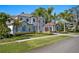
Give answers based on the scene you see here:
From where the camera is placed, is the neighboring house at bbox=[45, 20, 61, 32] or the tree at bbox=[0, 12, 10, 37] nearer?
the tree at bbox=[0, 12, 10, 37]

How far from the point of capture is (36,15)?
20.6 ft

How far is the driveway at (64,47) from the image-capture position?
6.08 meters

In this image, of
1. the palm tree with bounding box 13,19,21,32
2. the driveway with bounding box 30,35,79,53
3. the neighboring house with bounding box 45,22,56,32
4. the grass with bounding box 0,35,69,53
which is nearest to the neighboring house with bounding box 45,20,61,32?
the neighboring house with bounding box 45,22,56,32

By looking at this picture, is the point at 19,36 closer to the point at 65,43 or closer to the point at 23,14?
Result: the point at 23,14

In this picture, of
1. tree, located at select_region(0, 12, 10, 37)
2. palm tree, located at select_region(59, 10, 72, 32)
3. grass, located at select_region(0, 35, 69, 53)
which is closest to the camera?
grass, located at select_region(0, 35, 69, 53)

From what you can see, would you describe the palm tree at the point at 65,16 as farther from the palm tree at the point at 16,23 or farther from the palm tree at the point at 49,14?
the palm tree at the point at 16,23

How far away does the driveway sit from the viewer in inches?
239

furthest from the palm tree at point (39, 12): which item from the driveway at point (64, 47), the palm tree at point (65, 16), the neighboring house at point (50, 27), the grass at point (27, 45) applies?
the driveway at point (64, 47)

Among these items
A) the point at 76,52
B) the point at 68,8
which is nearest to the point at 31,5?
the point at 68,8

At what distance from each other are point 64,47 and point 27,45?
624mm

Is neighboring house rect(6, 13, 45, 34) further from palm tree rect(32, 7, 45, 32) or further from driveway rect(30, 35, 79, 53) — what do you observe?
driveway rect(30, 35, 79, 53)

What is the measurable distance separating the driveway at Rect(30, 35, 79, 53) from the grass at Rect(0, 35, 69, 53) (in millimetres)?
86
